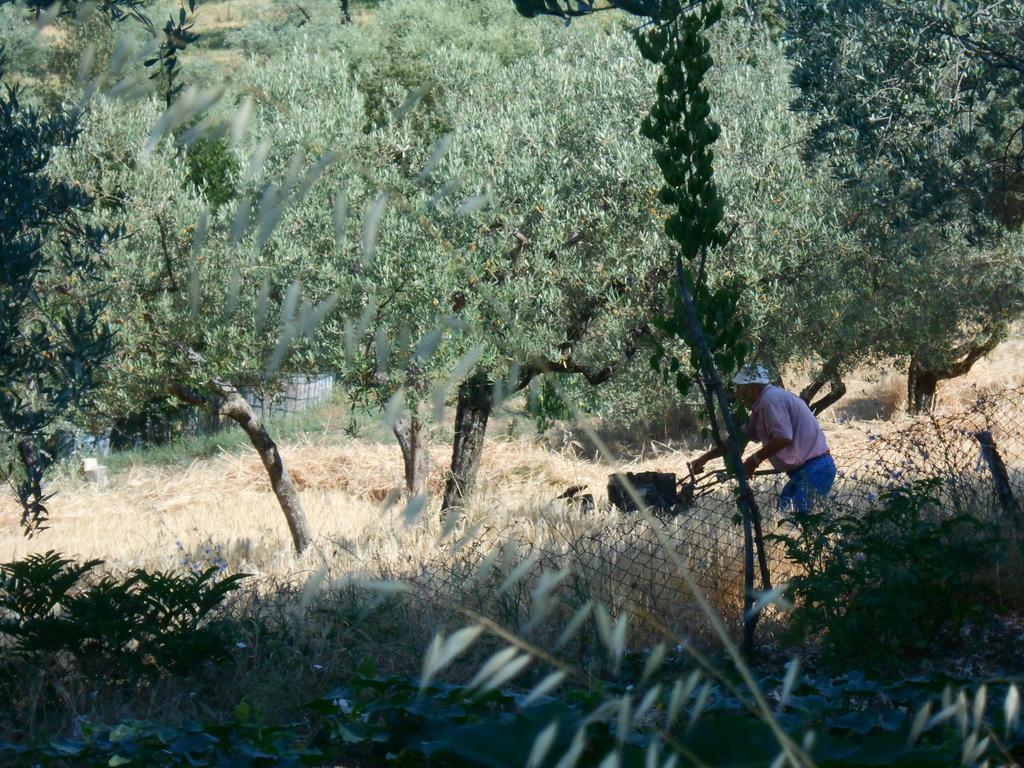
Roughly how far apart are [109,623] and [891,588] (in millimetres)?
2849

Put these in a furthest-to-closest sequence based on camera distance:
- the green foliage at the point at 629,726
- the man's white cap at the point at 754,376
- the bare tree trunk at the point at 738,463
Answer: the man's white cap at the point at 754,376 < the bare tree trunk at the point at 738,463 < the green foliage at the point at 629,726

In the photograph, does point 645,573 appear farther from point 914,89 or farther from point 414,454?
point 414,454

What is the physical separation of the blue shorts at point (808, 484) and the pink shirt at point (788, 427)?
5 centimetres

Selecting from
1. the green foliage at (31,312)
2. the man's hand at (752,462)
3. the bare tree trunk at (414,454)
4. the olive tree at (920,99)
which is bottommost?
the bare tree trunk at (414,454)

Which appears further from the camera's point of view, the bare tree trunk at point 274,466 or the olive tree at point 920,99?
the bare tree trunk at point 274,466

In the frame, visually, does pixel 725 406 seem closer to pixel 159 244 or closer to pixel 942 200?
pixel 942 200

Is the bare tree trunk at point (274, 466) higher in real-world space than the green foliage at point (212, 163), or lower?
lower

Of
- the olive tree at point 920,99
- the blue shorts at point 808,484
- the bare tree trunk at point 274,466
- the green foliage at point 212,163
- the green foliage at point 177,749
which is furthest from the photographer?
the green foliage at point 212,163

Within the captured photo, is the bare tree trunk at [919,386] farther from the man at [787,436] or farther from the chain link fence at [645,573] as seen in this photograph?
the chain link fence at [645,573]

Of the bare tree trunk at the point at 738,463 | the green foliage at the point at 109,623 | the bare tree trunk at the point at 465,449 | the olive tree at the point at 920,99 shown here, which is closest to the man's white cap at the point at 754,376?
the olive tree at the point at 920,99

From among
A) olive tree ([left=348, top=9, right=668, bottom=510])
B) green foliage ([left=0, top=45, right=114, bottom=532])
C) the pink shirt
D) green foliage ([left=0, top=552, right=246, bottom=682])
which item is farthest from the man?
green foliage ([left=0, top=45, right=114, bottom=532])

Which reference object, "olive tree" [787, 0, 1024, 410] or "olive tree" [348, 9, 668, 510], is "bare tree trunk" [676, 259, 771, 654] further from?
"olive tree" [348, 9, 668, 510]

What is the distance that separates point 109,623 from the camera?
158 inches

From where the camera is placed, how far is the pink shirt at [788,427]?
6.75m
